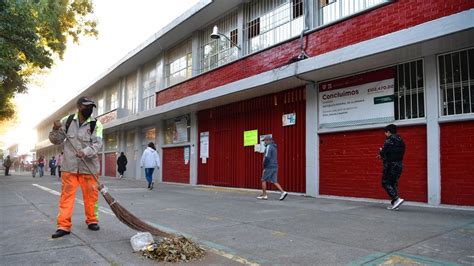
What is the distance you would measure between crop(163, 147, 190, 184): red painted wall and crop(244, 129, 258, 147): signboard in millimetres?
4531

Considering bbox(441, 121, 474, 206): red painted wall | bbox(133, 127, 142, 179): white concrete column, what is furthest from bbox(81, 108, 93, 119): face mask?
bbox(133, 127, 142, 179): white concrete column

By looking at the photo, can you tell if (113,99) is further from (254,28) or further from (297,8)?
(297,8)

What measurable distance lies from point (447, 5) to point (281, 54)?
481 cm

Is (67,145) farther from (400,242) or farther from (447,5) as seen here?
(447,5)

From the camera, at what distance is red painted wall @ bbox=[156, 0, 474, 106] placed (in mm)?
7820

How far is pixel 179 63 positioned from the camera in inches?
724

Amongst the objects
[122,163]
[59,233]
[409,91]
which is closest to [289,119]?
[409,91]

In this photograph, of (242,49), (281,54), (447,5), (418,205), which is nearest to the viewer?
(447,5)

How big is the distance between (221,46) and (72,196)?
10979 millimetres

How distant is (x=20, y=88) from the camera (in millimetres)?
16734

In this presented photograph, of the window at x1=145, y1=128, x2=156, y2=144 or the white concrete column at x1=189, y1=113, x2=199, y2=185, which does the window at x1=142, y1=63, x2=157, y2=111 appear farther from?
the white concrete column at x1=189, y1=113, x2=199, y2=185

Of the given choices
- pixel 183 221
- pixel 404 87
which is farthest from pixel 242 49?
pixel 183 221

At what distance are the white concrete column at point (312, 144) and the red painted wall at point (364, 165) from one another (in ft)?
0.49

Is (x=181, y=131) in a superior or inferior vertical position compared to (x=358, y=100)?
inferior
